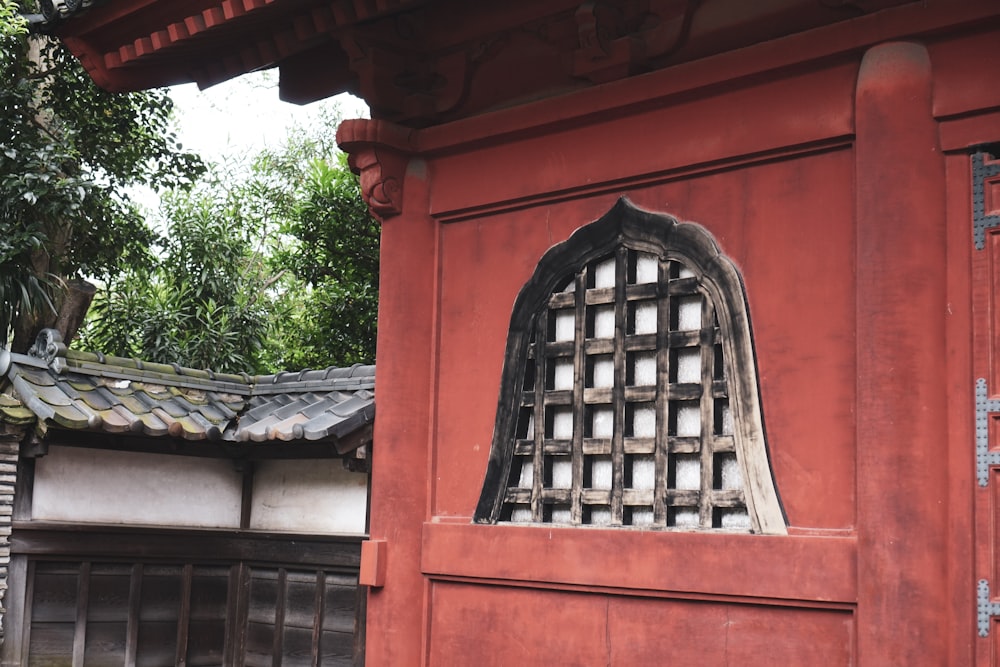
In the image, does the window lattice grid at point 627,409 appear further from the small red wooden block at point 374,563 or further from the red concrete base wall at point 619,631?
the small red wooden block at point 374,563

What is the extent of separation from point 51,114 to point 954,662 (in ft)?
37.7

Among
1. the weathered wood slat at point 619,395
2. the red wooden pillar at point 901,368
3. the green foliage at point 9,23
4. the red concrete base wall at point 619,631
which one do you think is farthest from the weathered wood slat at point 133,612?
the red wooden pillar at point 901,368

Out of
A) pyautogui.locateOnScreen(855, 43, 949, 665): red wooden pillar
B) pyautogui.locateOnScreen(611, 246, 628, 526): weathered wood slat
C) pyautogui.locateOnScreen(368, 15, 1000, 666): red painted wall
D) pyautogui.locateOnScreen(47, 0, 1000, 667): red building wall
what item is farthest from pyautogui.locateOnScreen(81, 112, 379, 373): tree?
pyautogui.locateOnScreen(855, 43, 949, 665): red wooden pillar

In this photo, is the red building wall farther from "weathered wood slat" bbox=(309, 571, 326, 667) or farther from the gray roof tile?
"weathered wood slat" bbox=(309, 571, 326, 667)

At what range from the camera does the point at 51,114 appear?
42.0 feet

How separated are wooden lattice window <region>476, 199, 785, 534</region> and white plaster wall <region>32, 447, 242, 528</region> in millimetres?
4505

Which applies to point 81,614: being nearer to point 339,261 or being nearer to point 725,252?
point 725,252

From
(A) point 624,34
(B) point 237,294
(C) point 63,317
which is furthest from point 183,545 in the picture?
(B) point 237,294

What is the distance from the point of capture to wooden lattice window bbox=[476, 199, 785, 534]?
517 cm

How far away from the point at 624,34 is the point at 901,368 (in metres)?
2.28

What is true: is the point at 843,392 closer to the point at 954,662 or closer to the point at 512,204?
the point at 954,662

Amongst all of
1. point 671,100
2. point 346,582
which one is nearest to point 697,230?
point 671,100

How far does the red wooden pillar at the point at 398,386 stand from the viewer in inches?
243

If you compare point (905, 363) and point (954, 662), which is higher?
point (905, 363)
